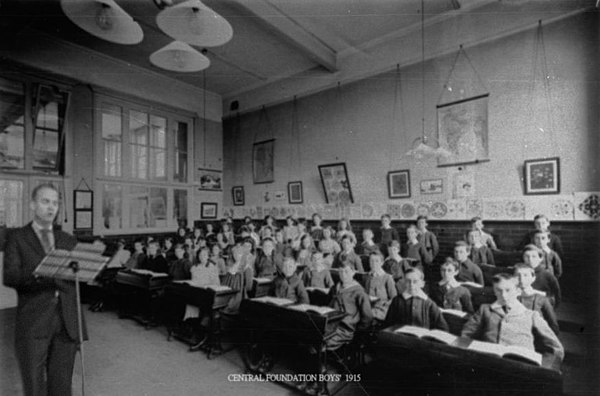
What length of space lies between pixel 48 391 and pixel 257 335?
4.71 feet

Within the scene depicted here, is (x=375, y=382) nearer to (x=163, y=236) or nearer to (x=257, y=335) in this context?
(x=257, y=335)

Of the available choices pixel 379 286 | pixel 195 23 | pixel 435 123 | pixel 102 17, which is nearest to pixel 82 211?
pixel 102 17

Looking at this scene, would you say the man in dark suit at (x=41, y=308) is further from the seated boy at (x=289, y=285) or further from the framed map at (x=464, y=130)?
the framed map at (x=464, y=130)

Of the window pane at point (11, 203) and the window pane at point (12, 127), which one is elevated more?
the window pane at point (12, 127)

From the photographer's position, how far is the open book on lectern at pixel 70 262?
1.71 m

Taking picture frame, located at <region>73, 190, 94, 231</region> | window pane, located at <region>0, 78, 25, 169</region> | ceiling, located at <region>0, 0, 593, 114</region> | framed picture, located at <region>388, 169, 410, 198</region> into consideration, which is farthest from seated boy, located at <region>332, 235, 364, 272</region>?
picture frame, located at <region>73, 190, 94, 231</region>

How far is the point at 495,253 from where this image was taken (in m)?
4.02

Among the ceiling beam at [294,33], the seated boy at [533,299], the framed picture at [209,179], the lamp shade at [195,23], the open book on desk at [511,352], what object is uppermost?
the ceiling beam at [294,33]

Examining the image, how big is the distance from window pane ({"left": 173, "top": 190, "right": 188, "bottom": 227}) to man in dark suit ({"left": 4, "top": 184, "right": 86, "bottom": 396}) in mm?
5399

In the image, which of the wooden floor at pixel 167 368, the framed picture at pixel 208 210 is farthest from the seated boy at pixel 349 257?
the framed picture at pixel 208 210

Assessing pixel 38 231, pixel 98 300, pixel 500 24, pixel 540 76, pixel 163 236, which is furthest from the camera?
pixel 163 236

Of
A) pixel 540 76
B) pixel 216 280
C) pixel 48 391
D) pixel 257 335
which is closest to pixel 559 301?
pixel 540 76

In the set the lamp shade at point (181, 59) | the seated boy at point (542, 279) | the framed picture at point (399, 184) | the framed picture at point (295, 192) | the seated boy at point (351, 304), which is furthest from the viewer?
the framed picture at point (295, 192)

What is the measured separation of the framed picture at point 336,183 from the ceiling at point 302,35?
62.8 inches
